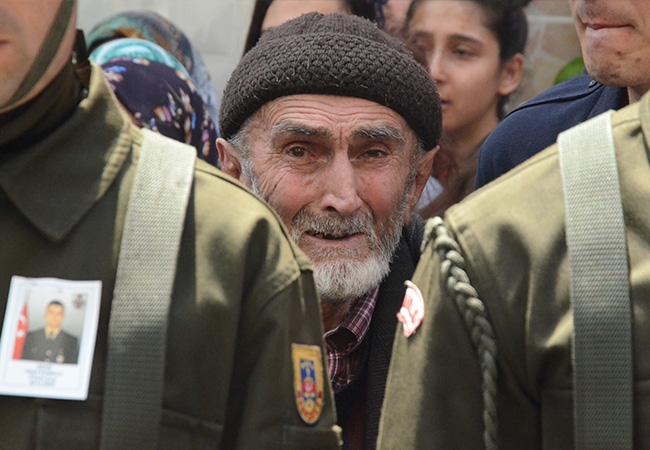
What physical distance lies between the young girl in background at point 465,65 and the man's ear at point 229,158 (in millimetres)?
1152

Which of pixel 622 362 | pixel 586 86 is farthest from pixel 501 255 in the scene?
pixel 586 86

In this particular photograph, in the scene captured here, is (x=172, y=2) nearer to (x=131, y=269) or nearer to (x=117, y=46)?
(x=117, y=46)

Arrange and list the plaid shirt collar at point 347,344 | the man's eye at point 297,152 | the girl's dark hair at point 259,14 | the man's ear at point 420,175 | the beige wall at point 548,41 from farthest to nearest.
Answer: the beige wall at point 548,41 → the girl's dark hair at point 259,14 → the man's ear at point 420,175 → the man's eye at point 297,152 → the plaid shirt collar at point 347,344

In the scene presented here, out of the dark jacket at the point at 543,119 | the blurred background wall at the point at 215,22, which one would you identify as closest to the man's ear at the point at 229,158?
the dark jacket at the point at 543,119

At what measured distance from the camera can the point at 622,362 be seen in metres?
1.58

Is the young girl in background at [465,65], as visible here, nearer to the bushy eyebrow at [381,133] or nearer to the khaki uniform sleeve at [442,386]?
the bushy eyebrow at [381,133]

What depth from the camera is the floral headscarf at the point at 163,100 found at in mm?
3650

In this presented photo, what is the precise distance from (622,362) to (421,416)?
1.01ft

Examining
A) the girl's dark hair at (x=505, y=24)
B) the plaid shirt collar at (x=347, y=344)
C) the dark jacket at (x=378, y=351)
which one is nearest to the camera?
the dark jacket at (x=378, y=351)

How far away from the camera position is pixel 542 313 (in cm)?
165

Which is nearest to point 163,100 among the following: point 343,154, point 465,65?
point 343,154

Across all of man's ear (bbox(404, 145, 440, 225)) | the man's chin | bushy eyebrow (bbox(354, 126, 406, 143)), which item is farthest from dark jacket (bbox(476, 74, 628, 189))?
the man's chin

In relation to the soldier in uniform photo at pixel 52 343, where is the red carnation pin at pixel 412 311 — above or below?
above

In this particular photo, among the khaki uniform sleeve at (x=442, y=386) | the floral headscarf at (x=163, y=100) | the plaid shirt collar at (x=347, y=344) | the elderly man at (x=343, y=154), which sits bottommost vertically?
the khaki uniform sleeve at (x=442, y=386)
